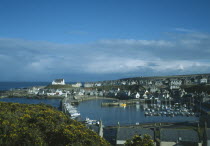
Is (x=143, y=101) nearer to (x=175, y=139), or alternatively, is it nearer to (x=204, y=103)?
(x=204, y=103)

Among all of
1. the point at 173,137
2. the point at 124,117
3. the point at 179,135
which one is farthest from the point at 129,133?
the point at 124,117

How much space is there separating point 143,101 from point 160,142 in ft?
161

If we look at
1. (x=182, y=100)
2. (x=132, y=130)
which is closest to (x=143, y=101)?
(x=182, y=100)

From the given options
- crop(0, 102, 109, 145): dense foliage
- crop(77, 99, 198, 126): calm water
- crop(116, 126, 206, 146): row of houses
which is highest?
crop(0, 102, 109, 145): dense foliage

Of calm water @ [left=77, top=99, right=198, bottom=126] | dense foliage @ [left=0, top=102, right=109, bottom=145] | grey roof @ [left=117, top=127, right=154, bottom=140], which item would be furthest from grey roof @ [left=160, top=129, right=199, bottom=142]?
calm water @ [left=77, top=99, right=198, bottom=126]

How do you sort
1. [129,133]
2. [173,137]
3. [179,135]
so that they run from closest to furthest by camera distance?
1. [173,137]
2. [179,135]
3. [129,133]

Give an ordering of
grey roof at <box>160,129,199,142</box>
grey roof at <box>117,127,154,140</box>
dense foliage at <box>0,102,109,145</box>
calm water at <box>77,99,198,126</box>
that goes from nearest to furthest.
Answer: dense foliage at <box>0,102,109,145</box> → grey roof at <box>160,129,199,142</box> → grey roof at <box>117,127,154,140</box> → calm water at <box>77,99,198,126</box>

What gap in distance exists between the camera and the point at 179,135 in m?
16.8

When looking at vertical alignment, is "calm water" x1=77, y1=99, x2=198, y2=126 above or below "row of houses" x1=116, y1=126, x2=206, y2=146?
below

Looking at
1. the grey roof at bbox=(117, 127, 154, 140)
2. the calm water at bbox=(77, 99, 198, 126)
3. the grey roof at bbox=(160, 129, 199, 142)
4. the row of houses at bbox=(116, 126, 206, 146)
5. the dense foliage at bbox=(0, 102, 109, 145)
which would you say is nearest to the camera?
the dense foliage at bbox=(0, 102, 109, 145)

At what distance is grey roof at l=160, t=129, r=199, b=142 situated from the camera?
54.2 ft

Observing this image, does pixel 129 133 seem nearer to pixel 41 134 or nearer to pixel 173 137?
pixel 173 137

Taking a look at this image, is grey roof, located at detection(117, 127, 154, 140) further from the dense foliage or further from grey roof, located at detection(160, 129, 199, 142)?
the dense foliage

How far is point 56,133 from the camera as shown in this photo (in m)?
8.91
